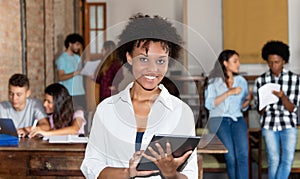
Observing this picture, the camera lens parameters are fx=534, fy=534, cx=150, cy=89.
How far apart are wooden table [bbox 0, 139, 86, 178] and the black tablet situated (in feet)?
6.02

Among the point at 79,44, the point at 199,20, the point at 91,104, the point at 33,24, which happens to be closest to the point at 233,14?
the point at 199,20

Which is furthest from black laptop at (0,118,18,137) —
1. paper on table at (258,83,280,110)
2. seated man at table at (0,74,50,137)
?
paper on table at (258,83,280,110)

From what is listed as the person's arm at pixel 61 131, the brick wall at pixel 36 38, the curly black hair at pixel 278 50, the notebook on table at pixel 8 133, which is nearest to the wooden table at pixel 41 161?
the notebook on table at pixel 8 133

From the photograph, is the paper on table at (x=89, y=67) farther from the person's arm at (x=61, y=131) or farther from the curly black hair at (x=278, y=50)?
the curly black hair at (x=278, y=50)

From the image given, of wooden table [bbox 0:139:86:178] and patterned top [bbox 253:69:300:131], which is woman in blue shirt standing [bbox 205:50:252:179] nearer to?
patterned top [bbox 253:69:300:131]

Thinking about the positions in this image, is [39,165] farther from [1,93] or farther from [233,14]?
[233,14]

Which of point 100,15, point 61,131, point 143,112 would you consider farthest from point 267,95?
point 100,15

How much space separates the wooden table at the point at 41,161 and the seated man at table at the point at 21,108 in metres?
0.80

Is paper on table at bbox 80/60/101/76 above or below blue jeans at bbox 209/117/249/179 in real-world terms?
above

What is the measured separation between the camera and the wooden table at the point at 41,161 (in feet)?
10.7

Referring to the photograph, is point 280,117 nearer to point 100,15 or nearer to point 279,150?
point 279,150

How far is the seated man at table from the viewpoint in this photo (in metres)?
4.14

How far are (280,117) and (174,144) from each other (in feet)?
10.7

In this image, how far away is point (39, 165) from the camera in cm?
329
